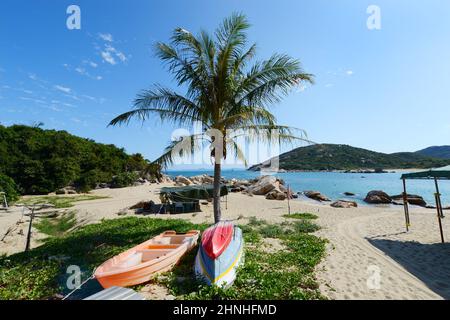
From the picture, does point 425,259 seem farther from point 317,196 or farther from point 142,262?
point 317,196

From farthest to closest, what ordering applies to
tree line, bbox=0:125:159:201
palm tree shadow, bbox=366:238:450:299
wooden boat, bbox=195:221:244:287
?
tree line, bbox=0:125:159:201
palm tree shadow, bbox=366:238:450:299
wooden boat, bbox=195:221:244:287

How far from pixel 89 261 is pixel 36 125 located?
45.3 metres

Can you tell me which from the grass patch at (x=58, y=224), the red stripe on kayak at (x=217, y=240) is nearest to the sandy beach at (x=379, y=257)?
the grass patch at (x=58, y=224)

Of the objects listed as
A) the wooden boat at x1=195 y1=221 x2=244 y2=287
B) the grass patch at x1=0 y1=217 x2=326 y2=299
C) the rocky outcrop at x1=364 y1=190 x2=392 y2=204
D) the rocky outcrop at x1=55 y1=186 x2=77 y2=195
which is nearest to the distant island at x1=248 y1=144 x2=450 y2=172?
the rocky outcrop at x1=364 y1=190 x2=392 y2=204

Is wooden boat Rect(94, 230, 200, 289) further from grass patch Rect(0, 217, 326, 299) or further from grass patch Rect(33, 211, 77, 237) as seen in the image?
grass patch Rect(33, 211, 77, 237)

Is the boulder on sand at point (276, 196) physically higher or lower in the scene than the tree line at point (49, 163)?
lower

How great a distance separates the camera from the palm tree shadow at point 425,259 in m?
5.96

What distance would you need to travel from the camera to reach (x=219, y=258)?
540 centimetres

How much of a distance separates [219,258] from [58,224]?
1502 centimetres

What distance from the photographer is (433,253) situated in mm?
8172

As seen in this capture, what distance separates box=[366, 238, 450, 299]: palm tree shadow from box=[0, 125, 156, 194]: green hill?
120 ft

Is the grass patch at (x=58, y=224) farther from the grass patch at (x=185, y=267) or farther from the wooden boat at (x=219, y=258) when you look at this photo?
the wooden boat at (x=219, y=258)

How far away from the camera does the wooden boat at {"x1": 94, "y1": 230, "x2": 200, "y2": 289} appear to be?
16.6ft
